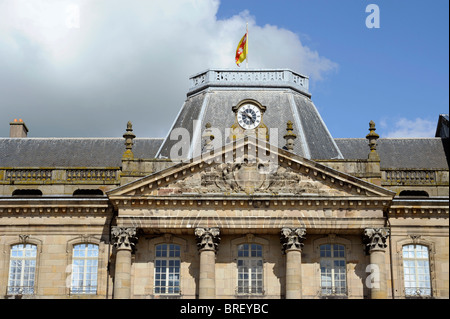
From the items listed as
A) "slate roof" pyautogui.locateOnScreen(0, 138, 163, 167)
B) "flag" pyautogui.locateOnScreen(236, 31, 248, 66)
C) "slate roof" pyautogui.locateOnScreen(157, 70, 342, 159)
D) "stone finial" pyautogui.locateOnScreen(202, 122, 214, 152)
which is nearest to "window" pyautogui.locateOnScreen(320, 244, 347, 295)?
"slate roof" pyautogui.locateOnScreen(157, 70, 342, 159)

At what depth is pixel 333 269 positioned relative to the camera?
Result: 3469cm

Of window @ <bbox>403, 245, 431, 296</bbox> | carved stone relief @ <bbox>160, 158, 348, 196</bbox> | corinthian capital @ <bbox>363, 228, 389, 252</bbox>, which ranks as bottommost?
window @ <bbox>403, 245, 431, 296</bbox>

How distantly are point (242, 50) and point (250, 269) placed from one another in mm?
10993

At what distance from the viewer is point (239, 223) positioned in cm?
3416

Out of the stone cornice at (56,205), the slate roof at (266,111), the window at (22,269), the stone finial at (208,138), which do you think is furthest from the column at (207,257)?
the window at (22,269)

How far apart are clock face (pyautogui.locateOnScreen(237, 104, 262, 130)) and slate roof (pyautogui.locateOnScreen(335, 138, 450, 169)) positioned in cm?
539

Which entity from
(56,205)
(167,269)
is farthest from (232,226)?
(56,205)

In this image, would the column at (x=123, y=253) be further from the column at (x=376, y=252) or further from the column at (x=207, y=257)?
the column at (x=376, y=252)

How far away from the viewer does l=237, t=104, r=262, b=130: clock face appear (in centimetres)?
3644

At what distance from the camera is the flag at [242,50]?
40.8 metres

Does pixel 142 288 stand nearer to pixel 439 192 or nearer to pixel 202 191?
pixel 202 191

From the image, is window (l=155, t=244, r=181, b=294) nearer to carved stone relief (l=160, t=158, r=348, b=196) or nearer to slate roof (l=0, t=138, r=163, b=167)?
carved stone relief (l=160, t=158, r=348, b=196)
